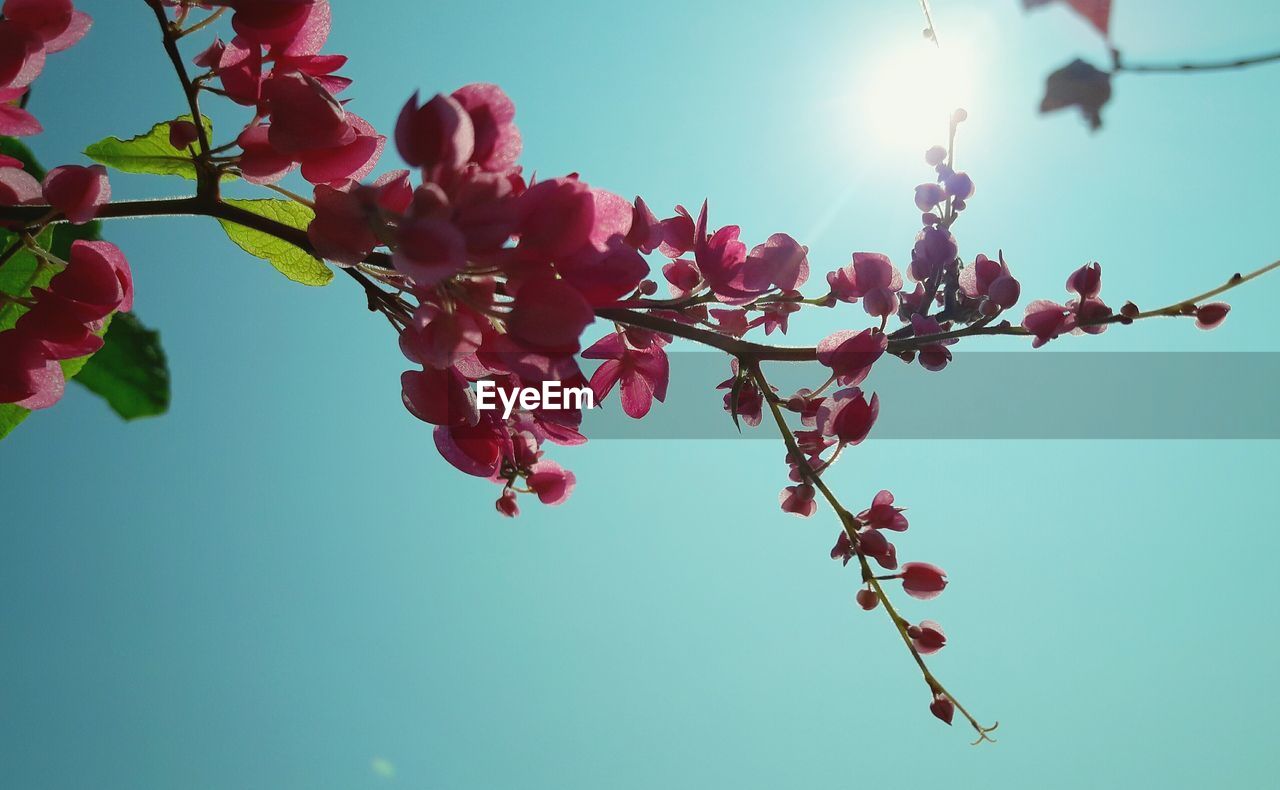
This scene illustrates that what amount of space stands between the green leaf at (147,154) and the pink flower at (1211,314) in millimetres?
816

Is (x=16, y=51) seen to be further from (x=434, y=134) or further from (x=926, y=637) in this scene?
(x=926, y=637)

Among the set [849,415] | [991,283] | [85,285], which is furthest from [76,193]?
[991,283]

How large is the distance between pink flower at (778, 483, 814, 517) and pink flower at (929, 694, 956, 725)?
20cm

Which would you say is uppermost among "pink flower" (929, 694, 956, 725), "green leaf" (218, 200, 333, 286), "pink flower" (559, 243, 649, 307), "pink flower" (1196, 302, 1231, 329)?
"green leaf" (218, 200, 333, 286)

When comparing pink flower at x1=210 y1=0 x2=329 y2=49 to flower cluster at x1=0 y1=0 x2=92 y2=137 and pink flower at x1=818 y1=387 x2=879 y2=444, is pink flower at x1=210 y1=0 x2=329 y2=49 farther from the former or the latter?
pink flower at x1=818 y1=387 x2=879 y2=444

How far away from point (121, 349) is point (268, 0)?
1.44 ft

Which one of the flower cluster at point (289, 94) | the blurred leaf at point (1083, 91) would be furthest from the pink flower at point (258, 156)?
the blurred leaf at point (1083, 91)

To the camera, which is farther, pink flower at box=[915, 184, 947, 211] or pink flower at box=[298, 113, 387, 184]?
pink flower at box=[915, 184, 947, 211]

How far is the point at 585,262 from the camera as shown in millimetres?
388

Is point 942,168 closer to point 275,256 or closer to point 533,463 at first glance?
point 533,463

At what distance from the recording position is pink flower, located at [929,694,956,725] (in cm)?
66

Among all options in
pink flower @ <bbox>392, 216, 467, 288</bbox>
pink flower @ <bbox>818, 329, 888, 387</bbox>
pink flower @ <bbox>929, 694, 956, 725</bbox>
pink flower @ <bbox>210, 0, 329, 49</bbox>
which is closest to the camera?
pink flower @ <bbox>392, 216, 467, 288</bbox>

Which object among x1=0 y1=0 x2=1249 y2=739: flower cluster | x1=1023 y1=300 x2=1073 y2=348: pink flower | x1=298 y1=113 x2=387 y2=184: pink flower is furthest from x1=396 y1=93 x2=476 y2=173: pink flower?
x1=1023 y1=300 x2=1073 y2=348: pink flower

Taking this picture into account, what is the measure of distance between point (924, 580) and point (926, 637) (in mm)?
58
